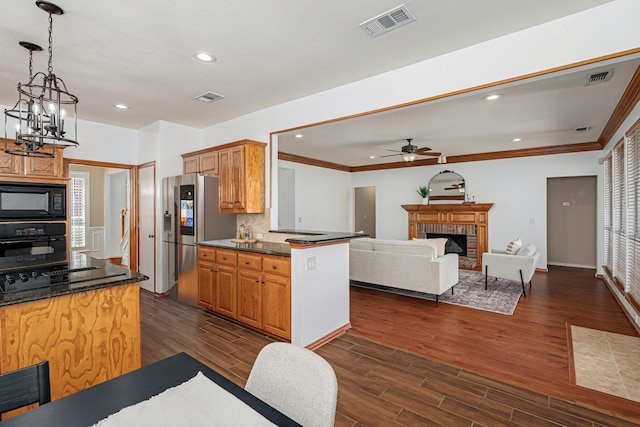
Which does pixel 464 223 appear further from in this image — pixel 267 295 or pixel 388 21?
pixel 388 21

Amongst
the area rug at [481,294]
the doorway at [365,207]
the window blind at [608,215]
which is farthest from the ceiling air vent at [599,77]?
the doorway at [365,207]

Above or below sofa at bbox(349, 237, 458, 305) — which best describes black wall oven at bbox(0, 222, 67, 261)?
above

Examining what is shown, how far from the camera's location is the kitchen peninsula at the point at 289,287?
3061mm

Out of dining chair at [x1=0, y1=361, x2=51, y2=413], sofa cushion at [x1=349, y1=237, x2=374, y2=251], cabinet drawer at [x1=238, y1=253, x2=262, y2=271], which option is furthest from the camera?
sofa cushion at [x1=349, y1=237, x2=374, y2=251]

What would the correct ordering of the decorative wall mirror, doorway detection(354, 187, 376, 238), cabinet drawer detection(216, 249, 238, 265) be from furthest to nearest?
doorway detection(354, 187, 376, 238) < the decorative wall mirror < cabinet drawer detection(216, 249, 238, 265)

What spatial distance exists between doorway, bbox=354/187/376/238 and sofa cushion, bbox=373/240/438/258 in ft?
16.5

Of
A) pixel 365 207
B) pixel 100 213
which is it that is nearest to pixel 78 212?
pixel 100 213

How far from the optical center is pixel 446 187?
8.08 m

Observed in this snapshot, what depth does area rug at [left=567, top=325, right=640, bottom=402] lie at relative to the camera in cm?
247

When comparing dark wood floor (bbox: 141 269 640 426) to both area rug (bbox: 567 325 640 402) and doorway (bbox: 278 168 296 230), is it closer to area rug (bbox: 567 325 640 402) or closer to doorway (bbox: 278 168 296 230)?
area rug (bbox: 567 325 640 402)

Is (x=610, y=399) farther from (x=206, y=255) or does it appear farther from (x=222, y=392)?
(x=206, y=255)

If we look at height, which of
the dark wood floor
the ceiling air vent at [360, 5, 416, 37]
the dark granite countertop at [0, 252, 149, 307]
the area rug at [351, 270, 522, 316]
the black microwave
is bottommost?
the dark wood floor

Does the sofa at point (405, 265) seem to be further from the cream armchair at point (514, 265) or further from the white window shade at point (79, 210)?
the white window shade at point (79, 210)

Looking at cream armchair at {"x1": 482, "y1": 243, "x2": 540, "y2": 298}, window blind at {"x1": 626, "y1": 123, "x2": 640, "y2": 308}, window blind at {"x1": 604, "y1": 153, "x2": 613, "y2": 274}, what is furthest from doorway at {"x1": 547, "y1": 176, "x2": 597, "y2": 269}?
window blind at {"x1": 626, "y1": 123, "x2": 640, "y2": 308}
